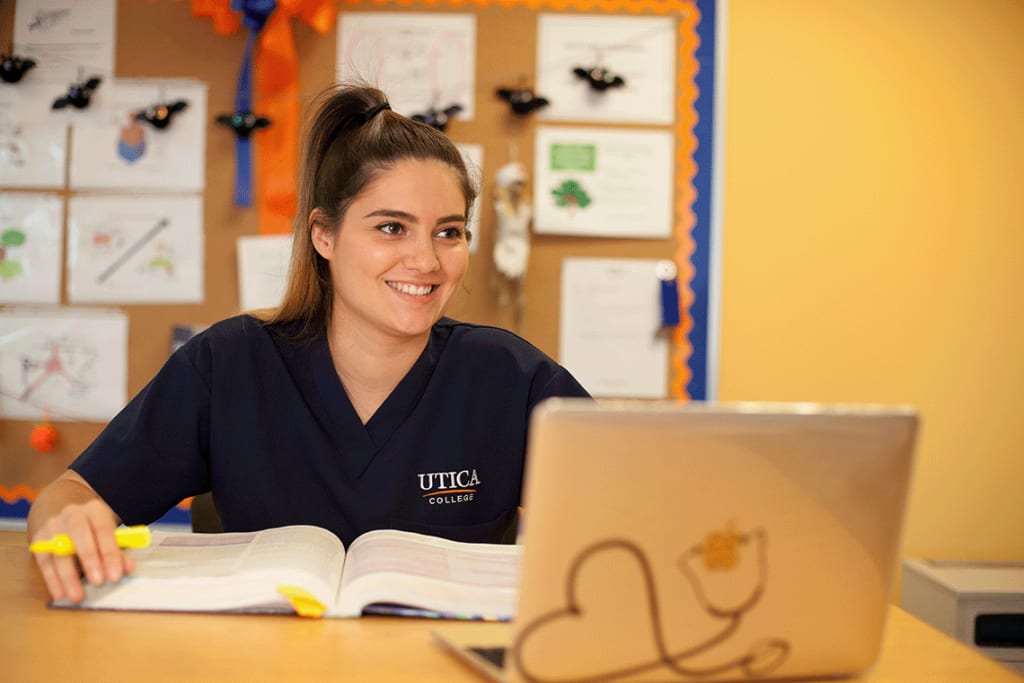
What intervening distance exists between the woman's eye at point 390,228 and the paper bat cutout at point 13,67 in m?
1.22

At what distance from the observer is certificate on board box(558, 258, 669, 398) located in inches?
83.6

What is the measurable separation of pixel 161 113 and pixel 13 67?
1.08 feet

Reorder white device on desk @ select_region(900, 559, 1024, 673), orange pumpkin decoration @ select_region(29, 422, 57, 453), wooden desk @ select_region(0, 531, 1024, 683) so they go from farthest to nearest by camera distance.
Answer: orange pumpkin decoration @ select_region(29, 422, 57, 453), white device on desk @ select_region(900, 559, 1024, 673), wooden desk @ select_region(0, 531, 1024, 683)

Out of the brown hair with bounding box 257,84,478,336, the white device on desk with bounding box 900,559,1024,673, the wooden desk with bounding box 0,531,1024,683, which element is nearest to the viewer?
the wooden desk with bounding box 0,531,1024,683

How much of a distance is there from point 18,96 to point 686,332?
153 centimetres

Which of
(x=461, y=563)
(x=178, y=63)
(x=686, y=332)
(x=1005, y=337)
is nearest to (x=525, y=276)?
(x=686, y=332)

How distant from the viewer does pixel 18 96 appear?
213 cm

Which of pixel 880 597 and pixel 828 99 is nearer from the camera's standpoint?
pixel 880 597

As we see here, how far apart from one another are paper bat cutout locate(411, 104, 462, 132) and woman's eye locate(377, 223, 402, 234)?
2.62 ft

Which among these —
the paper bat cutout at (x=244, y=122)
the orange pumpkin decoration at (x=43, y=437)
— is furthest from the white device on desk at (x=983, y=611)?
the orange pumpkin decoration at (x=43, y=437)

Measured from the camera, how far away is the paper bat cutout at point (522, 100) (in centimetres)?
209

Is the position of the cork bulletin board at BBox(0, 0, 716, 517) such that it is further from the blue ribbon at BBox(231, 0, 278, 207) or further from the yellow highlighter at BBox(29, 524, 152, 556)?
the yellow highlighter at BBox(29, 524, 152, 556)

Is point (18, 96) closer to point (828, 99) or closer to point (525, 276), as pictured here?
point (525, 276)

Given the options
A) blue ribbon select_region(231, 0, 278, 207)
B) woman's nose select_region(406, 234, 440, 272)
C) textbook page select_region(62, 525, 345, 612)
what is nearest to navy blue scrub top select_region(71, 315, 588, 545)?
woman's nose select_region(406, 234, 440, 272)
